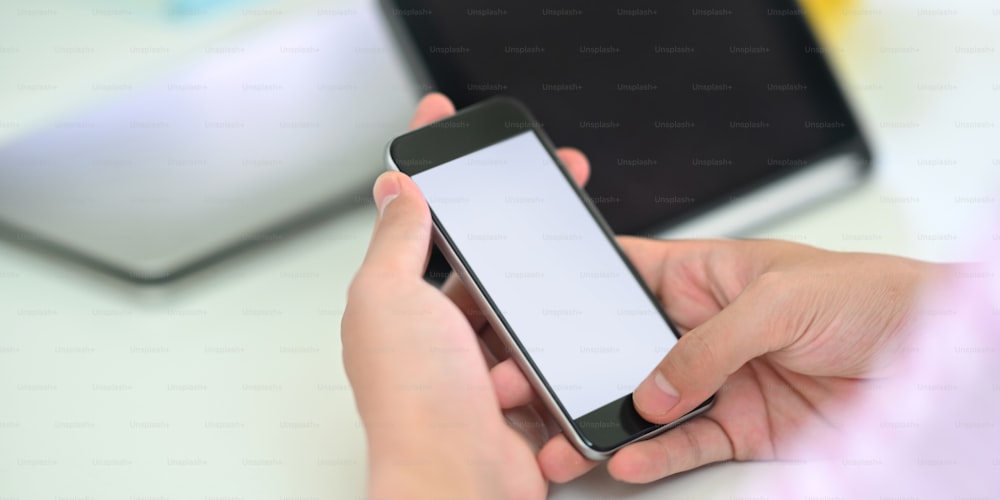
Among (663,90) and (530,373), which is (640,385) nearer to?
(530,373)

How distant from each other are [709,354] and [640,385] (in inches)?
2.0

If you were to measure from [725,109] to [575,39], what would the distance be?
0.44 feet

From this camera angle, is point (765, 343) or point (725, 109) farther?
point (725, 109)

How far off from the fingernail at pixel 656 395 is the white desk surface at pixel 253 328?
57 mm

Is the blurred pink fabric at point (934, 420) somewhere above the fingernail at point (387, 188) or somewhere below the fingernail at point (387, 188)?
below

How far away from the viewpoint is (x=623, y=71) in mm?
749

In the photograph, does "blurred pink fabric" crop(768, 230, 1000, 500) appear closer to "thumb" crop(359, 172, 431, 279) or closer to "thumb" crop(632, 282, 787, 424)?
"thumb" crop(632, 282, 787, 424)

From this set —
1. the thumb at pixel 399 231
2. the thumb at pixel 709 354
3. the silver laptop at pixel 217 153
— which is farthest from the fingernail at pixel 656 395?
the silver laptop at pixel 217 153

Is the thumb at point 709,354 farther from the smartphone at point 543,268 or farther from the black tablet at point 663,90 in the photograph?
the black tablet at point 663,90

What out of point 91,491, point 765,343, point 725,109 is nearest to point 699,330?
point 765,343

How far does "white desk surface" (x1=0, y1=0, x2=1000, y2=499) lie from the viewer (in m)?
0.60

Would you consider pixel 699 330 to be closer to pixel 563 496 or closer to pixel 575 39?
pixel 563 496

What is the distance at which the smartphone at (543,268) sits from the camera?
0.57m

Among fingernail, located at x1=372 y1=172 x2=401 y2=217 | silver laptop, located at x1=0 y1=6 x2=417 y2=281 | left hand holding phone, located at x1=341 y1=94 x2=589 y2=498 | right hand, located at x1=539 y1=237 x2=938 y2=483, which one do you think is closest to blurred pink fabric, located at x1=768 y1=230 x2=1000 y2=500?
right hand, located at x1=539 y1=237 x2=938 y2=483
